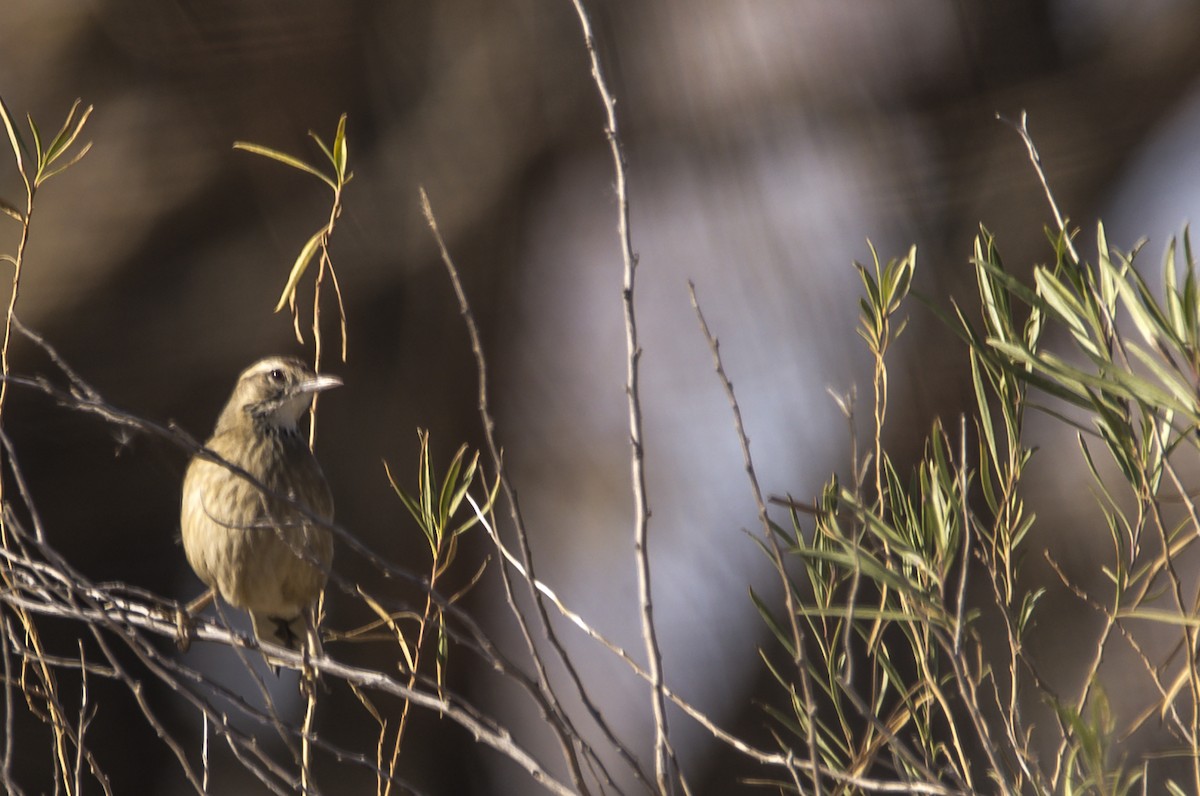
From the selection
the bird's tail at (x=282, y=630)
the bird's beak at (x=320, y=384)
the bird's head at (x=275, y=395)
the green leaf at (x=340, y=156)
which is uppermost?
the green leaf at (x=340, y=156)

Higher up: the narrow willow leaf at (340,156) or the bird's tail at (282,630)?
the narrow willow leaf at (340,156)

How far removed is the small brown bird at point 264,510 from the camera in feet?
14.8

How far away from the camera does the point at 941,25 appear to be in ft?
21.0

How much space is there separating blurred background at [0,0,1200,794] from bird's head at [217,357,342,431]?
48.4 inches

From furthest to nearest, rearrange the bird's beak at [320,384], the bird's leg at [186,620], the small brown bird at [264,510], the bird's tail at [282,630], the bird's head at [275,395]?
1. the bird's head at [275,395]
2. the bird's tail at [282,630]
3. the small brown bird at [264,510]
4. the bird's beak at [320,384]
5. the bird's leg at [186,620]

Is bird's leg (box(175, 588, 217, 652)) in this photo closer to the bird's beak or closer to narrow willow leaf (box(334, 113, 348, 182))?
the bird's beak

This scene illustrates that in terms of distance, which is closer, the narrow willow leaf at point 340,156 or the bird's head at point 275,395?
the narrow willow leaf at point 340,156

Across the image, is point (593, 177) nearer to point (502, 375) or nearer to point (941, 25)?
point (502, 375)

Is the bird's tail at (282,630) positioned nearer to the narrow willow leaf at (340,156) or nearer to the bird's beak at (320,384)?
the bird's beak at (320,384)

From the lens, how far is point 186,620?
11.9 ft

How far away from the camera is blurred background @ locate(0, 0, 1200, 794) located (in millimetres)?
6406

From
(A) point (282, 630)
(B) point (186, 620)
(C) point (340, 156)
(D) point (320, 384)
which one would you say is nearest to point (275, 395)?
(A) point (282, 630)

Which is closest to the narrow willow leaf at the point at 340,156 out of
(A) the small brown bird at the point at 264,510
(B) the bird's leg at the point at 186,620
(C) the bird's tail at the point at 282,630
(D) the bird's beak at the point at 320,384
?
(D) the bird's beak at the point at 320,384

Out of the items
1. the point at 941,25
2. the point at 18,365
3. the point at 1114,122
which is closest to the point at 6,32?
the point at 18,365
